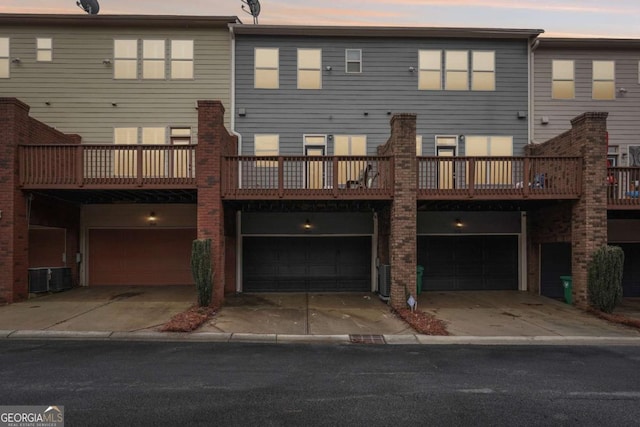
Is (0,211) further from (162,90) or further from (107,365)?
(107,365)

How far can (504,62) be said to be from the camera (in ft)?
51.2

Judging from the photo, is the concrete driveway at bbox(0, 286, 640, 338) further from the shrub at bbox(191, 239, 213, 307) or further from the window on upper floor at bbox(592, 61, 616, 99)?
the window on upper floor at bbox(592, 61, 616, 99)

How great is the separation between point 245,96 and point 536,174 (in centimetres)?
1014

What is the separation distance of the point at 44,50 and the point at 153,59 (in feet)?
12.7

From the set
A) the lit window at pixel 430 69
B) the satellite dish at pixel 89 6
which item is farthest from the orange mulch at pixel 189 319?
the satellite dish at pixel 89 6

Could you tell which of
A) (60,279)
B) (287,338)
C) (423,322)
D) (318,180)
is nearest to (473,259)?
(423,322)

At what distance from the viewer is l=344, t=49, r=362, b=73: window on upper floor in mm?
15523

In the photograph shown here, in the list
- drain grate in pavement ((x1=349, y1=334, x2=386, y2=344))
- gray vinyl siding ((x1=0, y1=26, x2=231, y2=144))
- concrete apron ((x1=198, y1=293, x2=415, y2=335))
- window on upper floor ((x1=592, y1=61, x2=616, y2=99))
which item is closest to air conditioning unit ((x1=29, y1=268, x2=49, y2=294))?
gray vinyl siding ((x1=0, y1=26, x2=231, y2=144))

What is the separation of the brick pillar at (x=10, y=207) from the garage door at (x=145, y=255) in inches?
137

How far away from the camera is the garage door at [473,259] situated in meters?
15.4

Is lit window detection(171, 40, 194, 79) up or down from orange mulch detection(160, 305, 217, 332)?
up

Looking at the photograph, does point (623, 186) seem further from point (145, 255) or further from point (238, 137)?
point (145, 255)

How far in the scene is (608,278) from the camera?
1124 cm

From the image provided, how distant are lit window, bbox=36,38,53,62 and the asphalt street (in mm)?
11415
